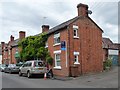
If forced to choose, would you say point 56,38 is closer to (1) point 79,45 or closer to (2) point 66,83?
(1) point 79,45

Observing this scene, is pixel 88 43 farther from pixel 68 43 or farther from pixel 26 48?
pixel 26 48

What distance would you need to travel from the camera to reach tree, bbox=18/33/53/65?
97.2 feet

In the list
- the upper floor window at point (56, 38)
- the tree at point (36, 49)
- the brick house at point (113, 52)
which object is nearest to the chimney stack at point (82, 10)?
the upper floor window at point (56, 38)

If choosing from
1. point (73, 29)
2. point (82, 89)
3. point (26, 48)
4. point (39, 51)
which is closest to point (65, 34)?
point (73, 29)

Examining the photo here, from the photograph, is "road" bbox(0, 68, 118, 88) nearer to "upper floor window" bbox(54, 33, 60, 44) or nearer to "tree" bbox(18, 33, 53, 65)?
"upper floor window" bbox(54, 33, 60, 44)

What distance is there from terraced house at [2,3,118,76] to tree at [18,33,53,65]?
1619 mm

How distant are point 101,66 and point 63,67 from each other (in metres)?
5.13

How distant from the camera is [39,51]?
29578 mm

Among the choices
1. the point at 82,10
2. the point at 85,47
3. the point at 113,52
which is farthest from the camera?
the point at 113,52

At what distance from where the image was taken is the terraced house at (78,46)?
2459cm

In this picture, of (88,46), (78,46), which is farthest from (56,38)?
(88,46)

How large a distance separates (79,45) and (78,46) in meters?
0.17

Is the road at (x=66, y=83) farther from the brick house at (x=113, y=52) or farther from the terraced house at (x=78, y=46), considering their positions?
the brick house at (x=113, y=52)

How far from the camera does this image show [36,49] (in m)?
30.9
